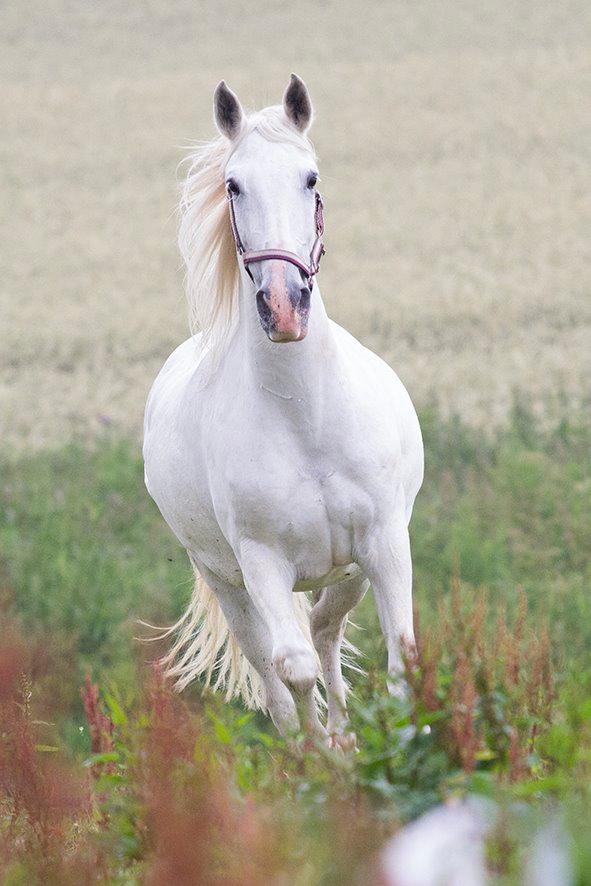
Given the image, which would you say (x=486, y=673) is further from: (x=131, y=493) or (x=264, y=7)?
(x=264, y=7)

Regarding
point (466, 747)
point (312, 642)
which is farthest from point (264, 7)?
point (466, 747)

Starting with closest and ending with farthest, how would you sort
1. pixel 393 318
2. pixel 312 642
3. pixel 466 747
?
pixel 466 747, pixel 312 642, pixel 393 318

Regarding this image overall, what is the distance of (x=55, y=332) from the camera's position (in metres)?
17.7

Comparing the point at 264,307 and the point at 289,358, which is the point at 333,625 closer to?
the point at 289,358

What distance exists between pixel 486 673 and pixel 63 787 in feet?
4.02

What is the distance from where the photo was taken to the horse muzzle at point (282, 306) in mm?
4230

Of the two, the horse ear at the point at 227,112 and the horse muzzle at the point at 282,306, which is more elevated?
the horse ear at the point at 227,112

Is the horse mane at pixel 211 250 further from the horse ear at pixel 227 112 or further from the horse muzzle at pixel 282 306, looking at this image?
the horse muzzle at pixel 282 306

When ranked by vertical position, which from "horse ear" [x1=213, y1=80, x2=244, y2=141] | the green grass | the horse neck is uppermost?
"horse ear" [x1=213, y1=80, x2=244, y2=141]

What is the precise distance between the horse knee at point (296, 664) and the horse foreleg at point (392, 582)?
0.25 metres

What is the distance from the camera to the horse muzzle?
4.23m

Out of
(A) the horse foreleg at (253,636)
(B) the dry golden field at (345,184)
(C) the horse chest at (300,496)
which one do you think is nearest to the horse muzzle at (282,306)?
(C) the horse chest at (300,496)

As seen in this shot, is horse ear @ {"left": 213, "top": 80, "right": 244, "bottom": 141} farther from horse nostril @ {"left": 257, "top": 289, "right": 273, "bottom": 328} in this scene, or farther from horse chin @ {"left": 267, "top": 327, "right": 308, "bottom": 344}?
horse chin @ {"left": 267, "top": 327, "right": 308, "bottom": 344}

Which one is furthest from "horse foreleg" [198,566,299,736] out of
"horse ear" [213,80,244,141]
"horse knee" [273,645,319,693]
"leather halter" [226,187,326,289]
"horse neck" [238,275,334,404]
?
"horse ear" [213,80,244,141]
